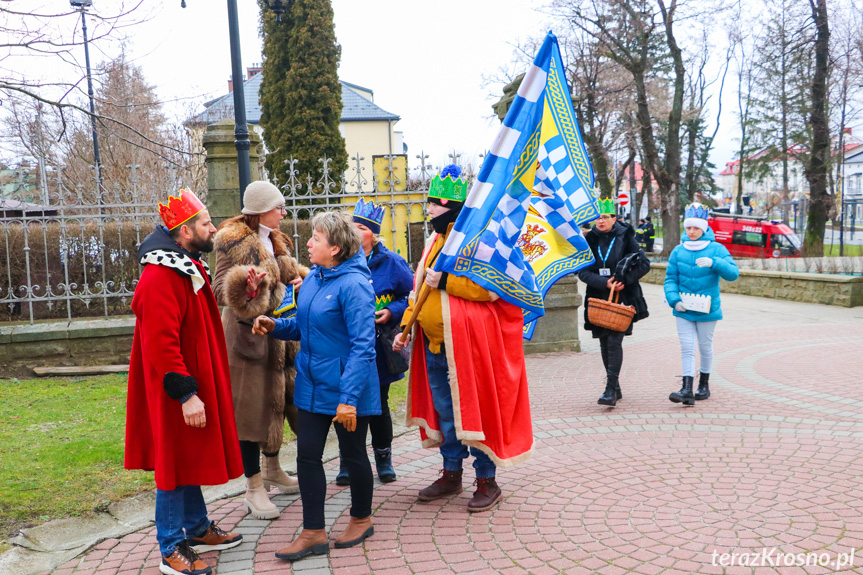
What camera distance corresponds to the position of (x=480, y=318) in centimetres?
423

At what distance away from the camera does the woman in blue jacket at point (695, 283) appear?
6633 mm

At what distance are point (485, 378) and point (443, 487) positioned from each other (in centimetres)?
85

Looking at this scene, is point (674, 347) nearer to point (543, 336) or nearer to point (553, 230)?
point (543, 336)

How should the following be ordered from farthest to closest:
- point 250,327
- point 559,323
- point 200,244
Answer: point 559,323, point 250,327, point 200,244

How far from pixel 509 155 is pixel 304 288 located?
1442 millimetres

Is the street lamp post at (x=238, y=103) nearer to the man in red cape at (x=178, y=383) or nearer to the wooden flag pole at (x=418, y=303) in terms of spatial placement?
the wooden flag pole at (x=418, y=303)

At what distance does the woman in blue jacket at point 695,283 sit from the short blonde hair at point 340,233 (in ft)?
12.3

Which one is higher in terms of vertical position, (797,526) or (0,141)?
(0,141)

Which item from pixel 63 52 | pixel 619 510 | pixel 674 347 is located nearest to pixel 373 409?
pixel 619 510

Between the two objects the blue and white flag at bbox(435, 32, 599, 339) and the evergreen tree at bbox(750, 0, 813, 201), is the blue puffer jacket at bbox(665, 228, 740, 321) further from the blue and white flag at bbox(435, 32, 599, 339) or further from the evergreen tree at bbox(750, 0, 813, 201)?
the evergreen tree at bbox(750, 0, 813, 201)

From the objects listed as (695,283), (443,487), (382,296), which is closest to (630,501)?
(443,487)

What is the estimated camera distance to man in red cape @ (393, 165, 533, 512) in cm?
417

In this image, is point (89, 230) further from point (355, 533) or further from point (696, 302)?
point (696, 302)

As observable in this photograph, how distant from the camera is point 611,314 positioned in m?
6.52
